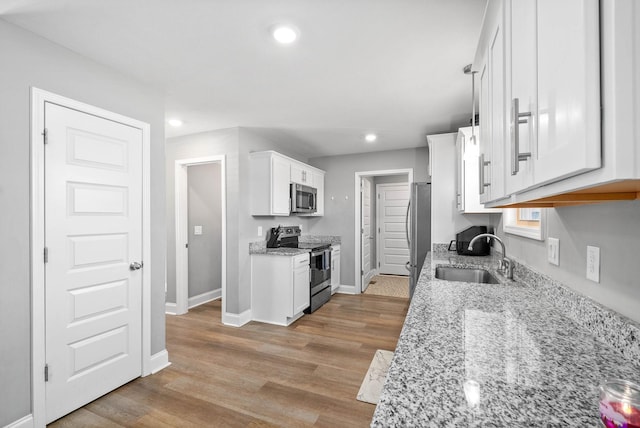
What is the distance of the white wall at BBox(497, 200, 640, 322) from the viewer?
0.86 metres

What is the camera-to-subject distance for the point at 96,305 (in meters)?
2.12

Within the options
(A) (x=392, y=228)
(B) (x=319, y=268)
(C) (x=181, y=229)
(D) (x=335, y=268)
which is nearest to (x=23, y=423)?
(C) (x=181, y=229)

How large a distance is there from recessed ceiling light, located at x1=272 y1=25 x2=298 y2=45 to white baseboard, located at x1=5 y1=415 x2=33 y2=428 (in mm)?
2668

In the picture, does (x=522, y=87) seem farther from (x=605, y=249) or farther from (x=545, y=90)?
(x=605, y=249)

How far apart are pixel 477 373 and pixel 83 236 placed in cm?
237

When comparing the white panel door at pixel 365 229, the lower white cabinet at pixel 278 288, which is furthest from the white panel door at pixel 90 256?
the white panel door at pixel 365 229

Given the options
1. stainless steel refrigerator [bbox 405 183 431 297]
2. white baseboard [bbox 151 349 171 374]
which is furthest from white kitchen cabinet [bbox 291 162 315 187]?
white baseboard [bbox 151 349 171 374]

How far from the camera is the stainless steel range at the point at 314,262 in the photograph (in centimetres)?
410

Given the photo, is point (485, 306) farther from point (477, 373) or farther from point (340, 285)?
point (340, 285)

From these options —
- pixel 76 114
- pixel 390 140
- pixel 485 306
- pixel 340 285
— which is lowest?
pixel 340 285

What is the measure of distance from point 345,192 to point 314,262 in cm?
158

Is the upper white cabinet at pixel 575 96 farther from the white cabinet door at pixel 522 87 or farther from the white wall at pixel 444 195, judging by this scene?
the white wall at pixel 444 195

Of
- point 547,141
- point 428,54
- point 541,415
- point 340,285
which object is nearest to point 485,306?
point 541,415

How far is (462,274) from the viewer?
2428 mm
